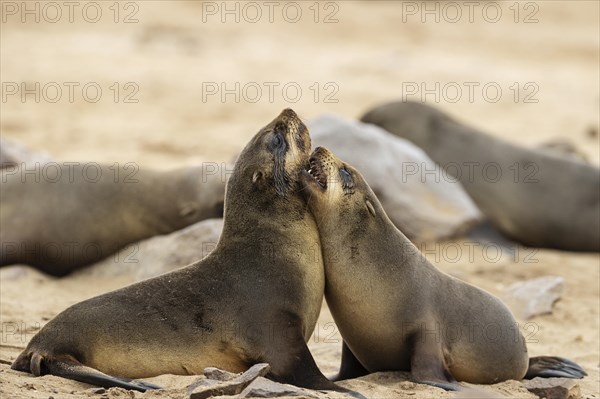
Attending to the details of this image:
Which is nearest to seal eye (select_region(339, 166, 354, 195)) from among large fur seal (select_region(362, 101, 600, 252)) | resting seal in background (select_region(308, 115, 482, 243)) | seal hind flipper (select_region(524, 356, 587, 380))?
seal hind flipper (select_region(524, 356, 587, 380))

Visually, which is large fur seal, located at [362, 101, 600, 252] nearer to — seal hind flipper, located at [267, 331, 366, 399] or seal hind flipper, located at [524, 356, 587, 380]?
seal hind flipper, located at [524, 356, 587, 380]

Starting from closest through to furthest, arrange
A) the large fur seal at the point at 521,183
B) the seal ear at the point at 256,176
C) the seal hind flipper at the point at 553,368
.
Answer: the seal ear at the point at 256,176
the seal hind flipper at the point at 553,368
the large fur seal at the point at 521,183

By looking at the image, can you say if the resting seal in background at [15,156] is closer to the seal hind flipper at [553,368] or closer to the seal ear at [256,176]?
the seal ear at [256,176]

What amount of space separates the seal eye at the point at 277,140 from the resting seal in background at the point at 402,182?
3.77 meters

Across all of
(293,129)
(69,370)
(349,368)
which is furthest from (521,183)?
(69,370)

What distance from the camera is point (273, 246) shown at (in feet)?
19.3

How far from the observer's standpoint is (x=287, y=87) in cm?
1859

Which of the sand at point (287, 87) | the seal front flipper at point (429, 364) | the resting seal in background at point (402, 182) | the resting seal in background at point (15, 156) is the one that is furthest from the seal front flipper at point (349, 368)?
the resting seal in background at point (15, 156)

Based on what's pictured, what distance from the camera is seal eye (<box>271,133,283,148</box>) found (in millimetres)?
6164

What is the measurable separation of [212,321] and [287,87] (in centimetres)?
1316

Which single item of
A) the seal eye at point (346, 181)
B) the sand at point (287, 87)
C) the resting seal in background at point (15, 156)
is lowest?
the sand at point (287, 87)

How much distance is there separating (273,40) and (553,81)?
5.89 metres

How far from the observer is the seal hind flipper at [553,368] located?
635 centimetres

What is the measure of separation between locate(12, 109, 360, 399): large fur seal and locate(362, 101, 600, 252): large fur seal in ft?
18.4
